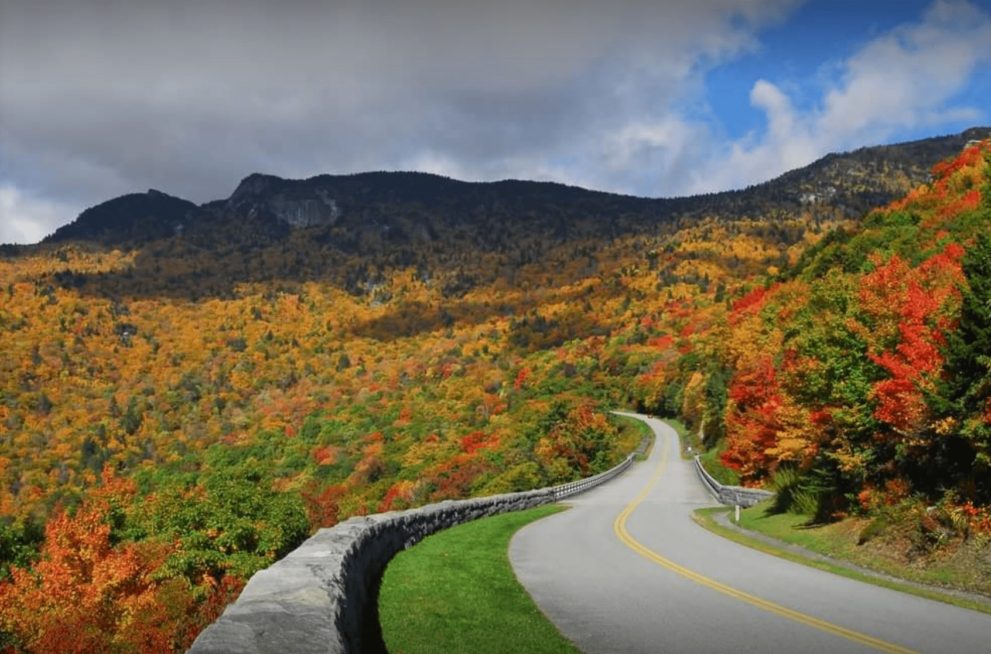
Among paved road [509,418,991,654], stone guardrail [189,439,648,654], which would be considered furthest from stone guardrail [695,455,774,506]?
stone guardrail [189,439,648,654]

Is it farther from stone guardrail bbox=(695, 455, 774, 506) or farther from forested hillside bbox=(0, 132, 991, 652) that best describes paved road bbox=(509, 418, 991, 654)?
stone guardrail bbox=(695, 455, 774, 506)

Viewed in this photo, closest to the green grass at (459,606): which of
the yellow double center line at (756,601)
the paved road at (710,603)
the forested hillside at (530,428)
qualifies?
the paved road at (710,603)

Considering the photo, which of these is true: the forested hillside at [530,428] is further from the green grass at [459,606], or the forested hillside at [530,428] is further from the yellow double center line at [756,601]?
the yellow double center line at [756,601]

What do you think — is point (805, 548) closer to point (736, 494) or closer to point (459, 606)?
point (459, 606)

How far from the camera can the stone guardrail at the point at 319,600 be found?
19.4 ft

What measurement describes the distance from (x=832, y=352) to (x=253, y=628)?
19925 mm

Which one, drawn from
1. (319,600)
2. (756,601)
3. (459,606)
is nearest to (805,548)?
(756,601)

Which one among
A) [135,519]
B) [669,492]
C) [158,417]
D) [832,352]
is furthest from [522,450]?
[158,417]

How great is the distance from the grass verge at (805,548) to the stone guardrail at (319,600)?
10.0m

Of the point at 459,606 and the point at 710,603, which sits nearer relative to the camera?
the point at 459,606

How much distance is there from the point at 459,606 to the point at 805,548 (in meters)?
11.8

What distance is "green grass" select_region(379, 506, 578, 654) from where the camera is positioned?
983cm

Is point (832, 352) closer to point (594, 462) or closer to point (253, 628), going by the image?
point (253, 628)

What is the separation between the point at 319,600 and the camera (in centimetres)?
764
